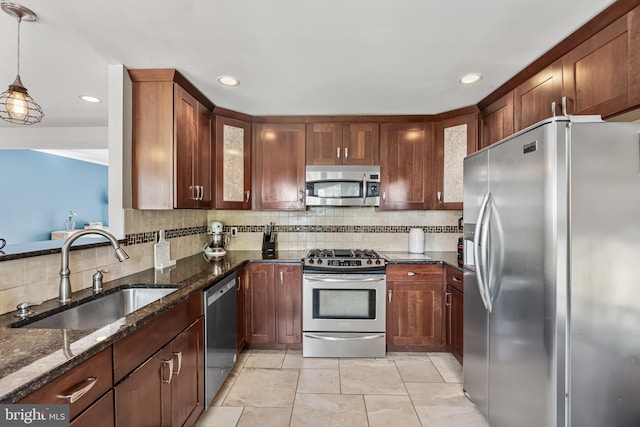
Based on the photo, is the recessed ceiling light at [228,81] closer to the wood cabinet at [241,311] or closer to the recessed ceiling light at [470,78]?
the wood cabinet at [241,311]

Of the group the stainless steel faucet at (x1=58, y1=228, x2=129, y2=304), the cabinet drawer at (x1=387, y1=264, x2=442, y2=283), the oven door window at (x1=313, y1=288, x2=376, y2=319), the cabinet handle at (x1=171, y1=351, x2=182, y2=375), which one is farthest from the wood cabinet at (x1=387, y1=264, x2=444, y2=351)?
the stainless steel faucet at (x1=58, y1=228, x2=129, y2=304)

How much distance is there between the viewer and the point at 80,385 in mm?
990

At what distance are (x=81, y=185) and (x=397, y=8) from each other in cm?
711

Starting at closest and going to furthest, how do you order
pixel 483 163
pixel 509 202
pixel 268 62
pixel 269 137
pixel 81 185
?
pixel 509 202 < pixel 483 163 < pixel 268 62 < pixel 269 137 < pixel 81 185

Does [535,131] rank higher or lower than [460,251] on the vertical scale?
higher

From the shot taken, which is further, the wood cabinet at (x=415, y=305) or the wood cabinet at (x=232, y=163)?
the wood cabinet at (x=232, y=163)

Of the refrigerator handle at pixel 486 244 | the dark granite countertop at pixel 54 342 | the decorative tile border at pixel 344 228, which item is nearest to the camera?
the dark granite countertop at pixel 54 342

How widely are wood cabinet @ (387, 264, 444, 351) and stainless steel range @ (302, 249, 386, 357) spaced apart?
0.11 metres

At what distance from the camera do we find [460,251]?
9.52 ft

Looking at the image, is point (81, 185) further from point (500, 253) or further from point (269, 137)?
point (500, 253)

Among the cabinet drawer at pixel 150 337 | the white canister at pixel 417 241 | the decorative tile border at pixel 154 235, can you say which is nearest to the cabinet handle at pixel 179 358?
the cabinet drawer at pixel 150 337

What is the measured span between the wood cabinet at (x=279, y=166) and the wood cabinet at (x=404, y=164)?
2.80 ft

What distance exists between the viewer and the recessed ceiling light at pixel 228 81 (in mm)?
2293

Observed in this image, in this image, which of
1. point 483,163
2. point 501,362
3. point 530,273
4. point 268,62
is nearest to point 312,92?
point 268,62
